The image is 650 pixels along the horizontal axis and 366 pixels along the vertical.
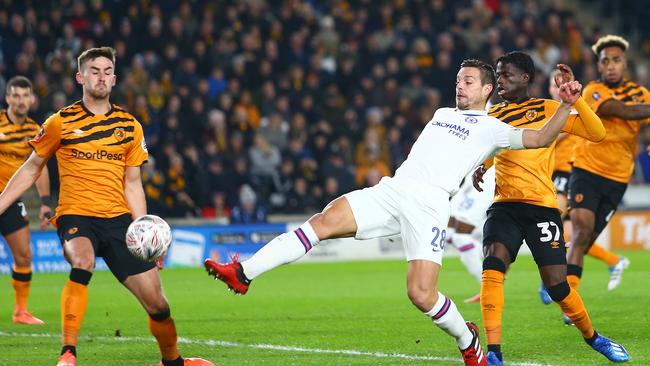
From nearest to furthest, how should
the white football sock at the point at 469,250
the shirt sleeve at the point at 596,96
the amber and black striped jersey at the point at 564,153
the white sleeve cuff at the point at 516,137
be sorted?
the white sleeve cuff at the point at 516,137
the shirt sleeve at the point at 596,96
the amber and black striped jersey at the point at 564,153
the white football sock at the point at 469,250

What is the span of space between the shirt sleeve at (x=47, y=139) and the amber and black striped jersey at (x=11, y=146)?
4.11m

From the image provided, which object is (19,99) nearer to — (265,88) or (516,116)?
(516,116)

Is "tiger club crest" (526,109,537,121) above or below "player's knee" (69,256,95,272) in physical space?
above

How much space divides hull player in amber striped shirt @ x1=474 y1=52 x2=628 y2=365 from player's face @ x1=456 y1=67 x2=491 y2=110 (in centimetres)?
59

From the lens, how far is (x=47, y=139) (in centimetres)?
773

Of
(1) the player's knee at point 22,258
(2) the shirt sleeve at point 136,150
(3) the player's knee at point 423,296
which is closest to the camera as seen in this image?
(3) the player's knee at point 423,296

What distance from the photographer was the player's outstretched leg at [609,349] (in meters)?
7.84

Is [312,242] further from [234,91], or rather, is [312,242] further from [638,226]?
[638,226]

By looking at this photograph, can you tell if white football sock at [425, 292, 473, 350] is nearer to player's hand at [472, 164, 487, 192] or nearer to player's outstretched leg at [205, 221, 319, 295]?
player's outstretched leg at [205, 221, 319, 295]

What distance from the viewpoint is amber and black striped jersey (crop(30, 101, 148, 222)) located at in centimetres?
777

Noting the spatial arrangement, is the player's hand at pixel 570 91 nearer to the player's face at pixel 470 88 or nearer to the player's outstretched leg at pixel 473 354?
the player's face at pixel 470 88

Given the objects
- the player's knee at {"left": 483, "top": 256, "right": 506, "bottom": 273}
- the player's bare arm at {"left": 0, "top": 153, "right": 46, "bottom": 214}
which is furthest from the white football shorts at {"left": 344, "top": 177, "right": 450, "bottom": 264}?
the player's bare arm at {"left": 0, "top": 153, "right": 46, "bottom": 214}

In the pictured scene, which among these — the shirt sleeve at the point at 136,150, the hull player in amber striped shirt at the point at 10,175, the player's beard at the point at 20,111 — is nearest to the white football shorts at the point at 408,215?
the shirt sleeve at the point at 136,150

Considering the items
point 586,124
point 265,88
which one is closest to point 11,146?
point 586,124
